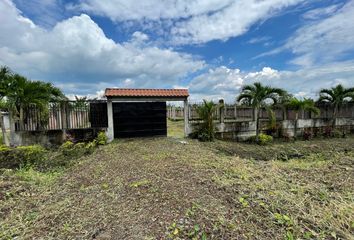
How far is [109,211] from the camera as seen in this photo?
113 inches

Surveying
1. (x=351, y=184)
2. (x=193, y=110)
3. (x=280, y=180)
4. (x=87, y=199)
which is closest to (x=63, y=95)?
(x=193, y=110)

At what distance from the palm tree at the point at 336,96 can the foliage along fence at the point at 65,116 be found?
40.5 feet

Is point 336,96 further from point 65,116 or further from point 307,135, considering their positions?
point 65,116

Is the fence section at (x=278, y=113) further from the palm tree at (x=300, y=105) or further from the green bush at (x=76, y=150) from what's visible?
the green bush at (x=76, y=150)

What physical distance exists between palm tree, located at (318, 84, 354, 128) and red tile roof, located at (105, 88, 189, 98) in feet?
28.2

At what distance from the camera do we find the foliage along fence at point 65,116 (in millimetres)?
7672

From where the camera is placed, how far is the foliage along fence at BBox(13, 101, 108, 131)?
7672 millimetres

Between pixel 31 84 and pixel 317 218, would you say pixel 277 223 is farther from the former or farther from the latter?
pixel 31 84

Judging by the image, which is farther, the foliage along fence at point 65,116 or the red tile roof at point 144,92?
the red tile roof at point 144,92

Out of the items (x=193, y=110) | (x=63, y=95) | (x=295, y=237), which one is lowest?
(x=295, y=237)

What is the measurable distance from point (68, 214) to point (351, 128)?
51.2ft

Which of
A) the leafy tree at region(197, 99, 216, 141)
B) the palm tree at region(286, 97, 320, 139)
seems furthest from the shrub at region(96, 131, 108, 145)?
the palm tree at region(286, 97, 320, 139)

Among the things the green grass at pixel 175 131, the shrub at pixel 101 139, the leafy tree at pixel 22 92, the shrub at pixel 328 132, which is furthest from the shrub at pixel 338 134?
the leafy tree at pixel 22 92

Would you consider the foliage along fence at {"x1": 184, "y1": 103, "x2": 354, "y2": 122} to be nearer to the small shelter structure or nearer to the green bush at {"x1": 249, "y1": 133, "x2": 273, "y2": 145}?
the green bush at {"x1": 249, "y1": 133, "x2": 273, "y2": 145}
